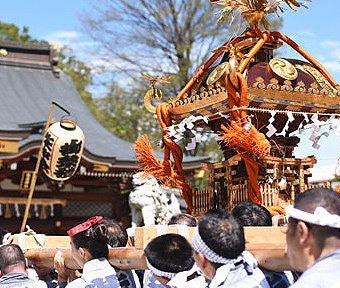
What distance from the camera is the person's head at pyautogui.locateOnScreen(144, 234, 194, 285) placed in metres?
2.40

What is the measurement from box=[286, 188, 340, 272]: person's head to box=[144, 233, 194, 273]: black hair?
2.58 feet

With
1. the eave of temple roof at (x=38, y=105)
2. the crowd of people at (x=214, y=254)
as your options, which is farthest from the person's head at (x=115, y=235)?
the eave of temple roof at (x=38, y=105)

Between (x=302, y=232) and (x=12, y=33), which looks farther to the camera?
(x=12, y=33)

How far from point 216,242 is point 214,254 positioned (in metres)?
0.04

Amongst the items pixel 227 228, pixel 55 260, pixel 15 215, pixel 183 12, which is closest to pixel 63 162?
pixel 15 215

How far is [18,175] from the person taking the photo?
10.3 m

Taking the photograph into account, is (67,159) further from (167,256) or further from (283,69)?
(167,256)

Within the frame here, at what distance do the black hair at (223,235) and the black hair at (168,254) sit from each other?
1.34ft

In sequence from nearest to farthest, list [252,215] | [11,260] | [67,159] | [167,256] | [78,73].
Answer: [167,256]
[252,215]
[11,260]
[67,159]
[78,73]

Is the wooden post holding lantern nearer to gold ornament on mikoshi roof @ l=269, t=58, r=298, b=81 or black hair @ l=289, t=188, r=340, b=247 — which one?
gold ornament on mikoshi roof @ l=269, t=58, r=298, b=81

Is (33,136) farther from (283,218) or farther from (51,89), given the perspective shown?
(283,218)

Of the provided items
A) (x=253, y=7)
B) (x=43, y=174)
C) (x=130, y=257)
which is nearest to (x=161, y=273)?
(x=130, y=257)

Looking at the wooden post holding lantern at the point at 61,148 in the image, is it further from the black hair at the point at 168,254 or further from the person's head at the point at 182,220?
the black hair at the point at 168,254

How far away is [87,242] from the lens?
9.02 ft
